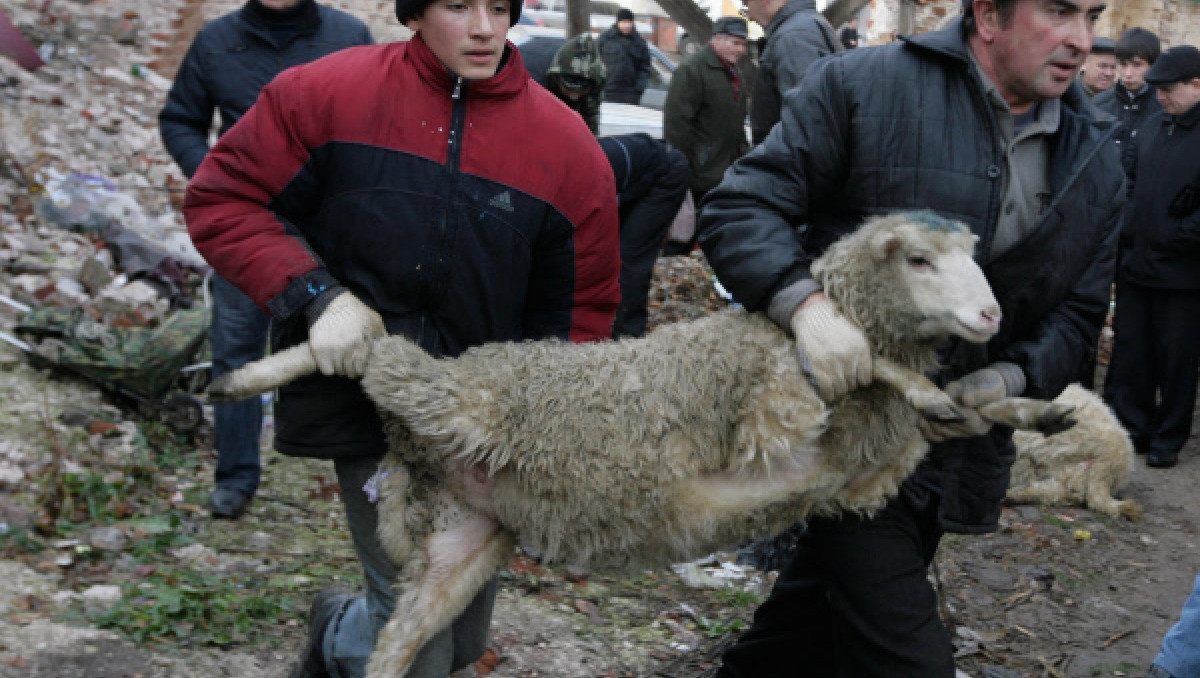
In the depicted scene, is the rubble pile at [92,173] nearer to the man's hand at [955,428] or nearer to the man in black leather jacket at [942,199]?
the man in black leather jacket at [942,199]

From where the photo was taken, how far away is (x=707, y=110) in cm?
907

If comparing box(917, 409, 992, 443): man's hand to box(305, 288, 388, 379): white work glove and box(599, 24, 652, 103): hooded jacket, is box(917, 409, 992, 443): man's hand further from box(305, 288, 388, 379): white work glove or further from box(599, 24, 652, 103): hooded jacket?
box(599, 24, 652, 103): hooded jacket

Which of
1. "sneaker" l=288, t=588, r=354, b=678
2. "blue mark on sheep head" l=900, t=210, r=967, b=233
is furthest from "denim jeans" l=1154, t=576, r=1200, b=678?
"sneaker" l=288, t=588, r=354, b=678

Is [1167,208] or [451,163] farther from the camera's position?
[1167,208]

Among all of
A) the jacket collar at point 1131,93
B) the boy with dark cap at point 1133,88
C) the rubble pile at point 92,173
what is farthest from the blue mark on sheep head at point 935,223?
the jacket collar at point 1131,93

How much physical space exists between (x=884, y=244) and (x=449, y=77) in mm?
1152

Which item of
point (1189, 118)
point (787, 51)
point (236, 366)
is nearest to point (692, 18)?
point (787, 51)

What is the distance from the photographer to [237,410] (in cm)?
523

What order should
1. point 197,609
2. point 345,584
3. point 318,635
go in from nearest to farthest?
point 318,635
point 197,609
point 345,584

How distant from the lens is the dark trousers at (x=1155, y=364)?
7.86 metres

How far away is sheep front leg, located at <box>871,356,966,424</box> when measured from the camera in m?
2.62

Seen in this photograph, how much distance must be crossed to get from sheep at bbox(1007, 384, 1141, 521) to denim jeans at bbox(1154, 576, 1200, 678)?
8.73 ft

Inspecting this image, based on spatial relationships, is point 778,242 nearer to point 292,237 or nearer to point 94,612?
point 292,237

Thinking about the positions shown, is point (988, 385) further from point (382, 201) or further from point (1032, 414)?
point (382, 201)
